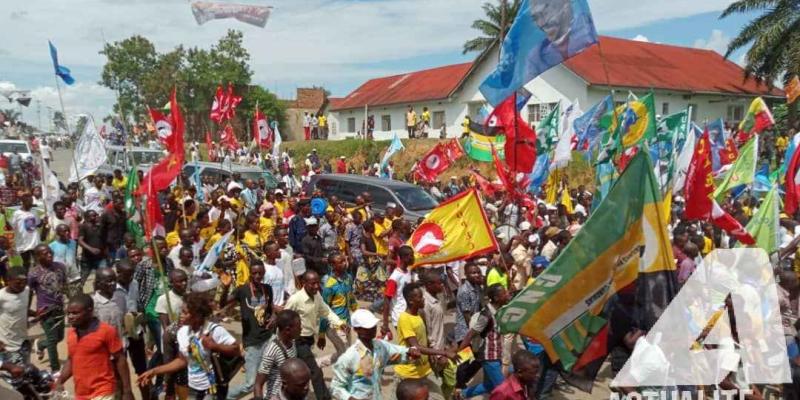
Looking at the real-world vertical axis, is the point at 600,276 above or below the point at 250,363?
above

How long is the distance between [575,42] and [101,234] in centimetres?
699

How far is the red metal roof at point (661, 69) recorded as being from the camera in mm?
28542

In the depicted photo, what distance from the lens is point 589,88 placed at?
90.4 feet

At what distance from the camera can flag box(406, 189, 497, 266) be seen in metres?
6.68

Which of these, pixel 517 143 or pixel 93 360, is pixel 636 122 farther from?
pixel 93 360

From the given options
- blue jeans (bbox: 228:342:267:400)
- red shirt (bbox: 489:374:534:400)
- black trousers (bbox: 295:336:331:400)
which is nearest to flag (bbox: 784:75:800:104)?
red shirt (bbox: 489:374:534:400)

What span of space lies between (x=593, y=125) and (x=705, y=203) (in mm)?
6420

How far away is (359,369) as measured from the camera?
170 inches

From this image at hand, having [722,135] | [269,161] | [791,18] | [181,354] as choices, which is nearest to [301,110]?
[269,161]

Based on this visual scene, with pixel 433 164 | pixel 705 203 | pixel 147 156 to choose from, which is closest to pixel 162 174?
pixel 705 203

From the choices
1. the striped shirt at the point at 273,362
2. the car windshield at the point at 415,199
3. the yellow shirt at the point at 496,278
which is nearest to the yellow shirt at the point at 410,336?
the striped shirt at the point at 273,362

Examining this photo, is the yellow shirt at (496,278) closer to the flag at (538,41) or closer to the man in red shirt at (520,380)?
the flag at (538,41)

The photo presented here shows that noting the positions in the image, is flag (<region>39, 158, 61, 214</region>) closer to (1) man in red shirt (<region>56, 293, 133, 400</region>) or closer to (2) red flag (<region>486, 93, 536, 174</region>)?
(1) man in red shirt (<region>56, 293, 133, 400</region>)

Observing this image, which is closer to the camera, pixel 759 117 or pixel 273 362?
pixel 273 362
